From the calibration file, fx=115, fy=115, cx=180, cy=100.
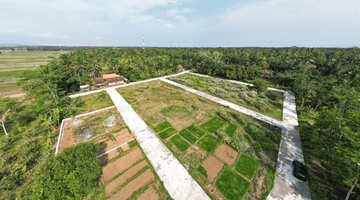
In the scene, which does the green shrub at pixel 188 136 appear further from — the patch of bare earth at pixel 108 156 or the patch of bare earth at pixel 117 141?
the patch of bare earth at pixel 108 156

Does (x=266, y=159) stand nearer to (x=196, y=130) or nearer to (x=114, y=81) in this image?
(x=196, y=130)

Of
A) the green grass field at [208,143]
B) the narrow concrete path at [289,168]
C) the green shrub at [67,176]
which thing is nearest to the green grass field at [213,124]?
the green grass field at [208,143]

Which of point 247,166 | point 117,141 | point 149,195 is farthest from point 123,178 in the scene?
point 247,166

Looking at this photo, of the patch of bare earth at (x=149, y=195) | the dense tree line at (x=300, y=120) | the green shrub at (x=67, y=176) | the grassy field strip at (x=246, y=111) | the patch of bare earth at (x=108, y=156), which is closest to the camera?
the green shrub at (x=67, y=176)

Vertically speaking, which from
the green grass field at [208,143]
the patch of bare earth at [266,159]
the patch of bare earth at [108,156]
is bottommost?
the patch of bare earth at [266,159]

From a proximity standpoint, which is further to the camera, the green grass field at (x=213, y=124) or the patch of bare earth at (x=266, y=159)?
the green grass field at (x=213, y=124)

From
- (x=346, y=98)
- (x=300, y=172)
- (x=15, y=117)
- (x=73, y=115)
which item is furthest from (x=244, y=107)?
(x=15, y=117)
